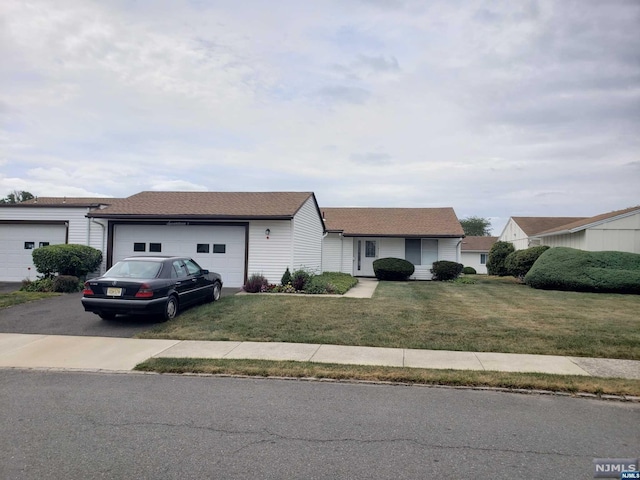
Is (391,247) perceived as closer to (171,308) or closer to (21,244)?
(171,308)

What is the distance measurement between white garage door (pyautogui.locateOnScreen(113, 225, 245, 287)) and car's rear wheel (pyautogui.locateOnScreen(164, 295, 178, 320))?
19.0 ft

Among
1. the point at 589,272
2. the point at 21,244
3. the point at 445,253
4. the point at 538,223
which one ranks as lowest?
the point at 589,272

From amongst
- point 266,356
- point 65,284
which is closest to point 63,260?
point 65,284

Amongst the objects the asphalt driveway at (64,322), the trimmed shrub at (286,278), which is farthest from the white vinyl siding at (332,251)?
the asphalt driveway at (64,322)

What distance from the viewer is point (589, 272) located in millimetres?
17875

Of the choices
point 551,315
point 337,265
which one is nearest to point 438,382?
point 551,315

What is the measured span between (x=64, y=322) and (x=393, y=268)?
50.8ft

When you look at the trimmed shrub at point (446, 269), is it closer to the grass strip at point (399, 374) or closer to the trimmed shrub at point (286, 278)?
the trimmed shrub at point (286, 278)

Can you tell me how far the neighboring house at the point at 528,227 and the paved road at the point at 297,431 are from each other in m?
26.4

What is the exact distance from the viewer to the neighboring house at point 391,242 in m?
24.1

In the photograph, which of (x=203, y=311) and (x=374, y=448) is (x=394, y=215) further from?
(x=374, y=448)

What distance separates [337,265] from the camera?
2488cm

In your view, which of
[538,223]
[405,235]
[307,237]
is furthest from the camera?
[538,223]

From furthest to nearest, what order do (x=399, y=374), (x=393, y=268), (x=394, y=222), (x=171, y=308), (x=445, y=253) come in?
(x=394, y=222)
(x=445, y=253)
(x=393, y=268)
(x=171, y=308)
(x=399, y=374)
